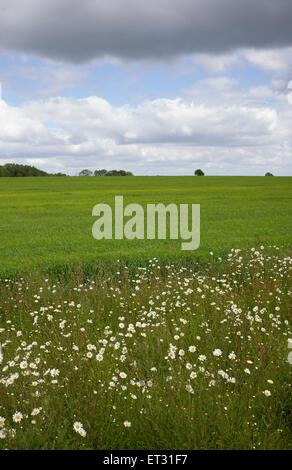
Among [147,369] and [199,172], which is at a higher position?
[199,172]

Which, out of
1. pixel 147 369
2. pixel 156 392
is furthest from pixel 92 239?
pixel 156 392

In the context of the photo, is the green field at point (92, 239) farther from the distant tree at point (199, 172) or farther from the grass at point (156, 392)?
the distant tree at point (199, 172)

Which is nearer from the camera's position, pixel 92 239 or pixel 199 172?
pixel 92 239

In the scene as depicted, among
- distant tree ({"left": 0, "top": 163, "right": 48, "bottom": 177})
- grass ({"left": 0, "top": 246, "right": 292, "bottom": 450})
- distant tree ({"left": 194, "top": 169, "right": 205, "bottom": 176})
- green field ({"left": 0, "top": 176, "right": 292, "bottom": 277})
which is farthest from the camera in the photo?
distant tree ({"left": 194, "top": 169, "right": 205, "bottom": 176})

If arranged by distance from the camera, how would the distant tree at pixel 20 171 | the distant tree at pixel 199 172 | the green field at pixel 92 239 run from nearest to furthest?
the green field at pixel 92 239 < the distant tree at pixel 20 171 < the distant tree at pixel 199 172

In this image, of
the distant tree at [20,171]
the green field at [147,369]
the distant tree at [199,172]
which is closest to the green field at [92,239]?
the green field at [147,369]

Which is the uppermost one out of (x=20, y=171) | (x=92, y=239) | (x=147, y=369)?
(x=20, y=171)

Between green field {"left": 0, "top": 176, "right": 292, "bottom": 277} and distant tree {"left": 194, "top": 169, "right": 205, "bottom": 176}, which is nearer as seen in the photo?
green field {"left": 0, "top": 176, "right": 292, "bottom": 277}

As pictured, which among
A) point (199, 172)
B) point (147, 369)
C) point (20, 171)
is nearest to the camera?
point (147, 369)

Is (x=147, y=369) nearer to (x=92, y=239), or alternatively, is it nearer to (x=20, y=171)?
(x=92, y=239)

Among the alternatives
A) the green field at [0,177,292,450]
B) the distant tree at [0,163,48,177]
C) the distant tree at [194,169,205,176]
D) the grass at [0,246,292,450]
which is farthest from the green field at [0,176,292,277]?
the distant tree at [194,169,205,176]

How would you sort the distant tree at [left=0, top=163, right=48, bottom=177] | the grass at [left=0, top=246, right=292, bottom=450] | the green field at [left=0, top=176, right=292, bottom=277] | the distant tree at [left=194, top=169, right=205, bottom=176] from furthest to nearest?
the distant tree at [left=194, top=169, right=205, bottom=176] < the distant tree at [left=0, top=163, right=48, bottom=177] < the green field at [left=0, top=176, right=292, bottom=277] < the grass at [left=0, top=246, right=292, bottom=450]

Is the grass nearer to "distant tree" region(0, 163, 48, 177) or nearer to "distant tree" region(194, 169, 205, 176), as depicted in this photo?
"distant tree" region(0, 163, 48, 177)
